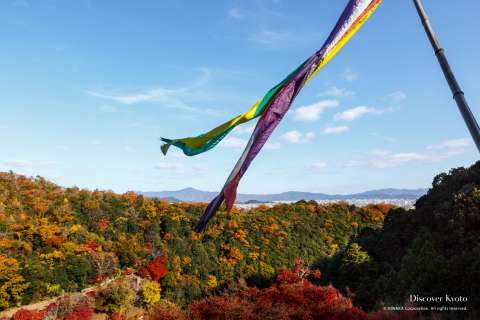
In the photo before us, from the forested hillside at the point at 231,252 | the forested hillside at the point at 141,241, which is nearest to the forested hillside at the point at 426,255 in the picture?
the forested hillside at the point at 231,252

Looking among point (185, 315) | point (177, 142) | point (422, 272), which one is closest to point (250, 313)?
point (185, 315)

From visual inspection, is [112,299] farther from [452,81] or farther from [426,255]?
[452,81]

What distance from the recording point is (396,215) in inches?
1270

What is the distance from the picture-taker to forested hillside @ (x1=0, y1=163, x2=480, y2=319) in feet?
56.8

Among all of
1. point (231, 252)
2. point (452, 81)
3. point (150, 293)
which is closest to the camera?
point (452, 81)

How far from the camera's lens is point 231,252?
4191 centimetres

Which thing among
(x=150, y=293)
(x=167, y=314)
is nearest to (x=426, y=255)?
(x=167, y=314)

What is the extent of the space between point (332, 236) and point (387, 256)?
22.7m

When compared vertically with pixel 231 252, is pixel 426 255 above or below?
above

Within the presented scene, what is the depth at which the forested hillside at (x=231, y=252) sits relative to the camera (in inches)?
682

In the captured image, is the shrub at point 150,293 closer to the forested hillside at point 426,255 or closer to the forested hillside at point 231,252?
the forested hillside at point 231,252

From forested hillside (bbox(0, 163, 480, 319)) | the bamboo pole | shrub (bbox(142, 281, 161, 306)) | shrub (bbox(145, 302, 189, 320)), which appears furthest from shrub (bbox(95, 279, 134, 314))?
the bamboo pole

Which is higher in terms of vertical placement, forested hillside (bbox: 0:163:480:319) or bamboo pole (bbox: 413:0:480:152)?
bamboo pole (bbox: 413:0:480:152)

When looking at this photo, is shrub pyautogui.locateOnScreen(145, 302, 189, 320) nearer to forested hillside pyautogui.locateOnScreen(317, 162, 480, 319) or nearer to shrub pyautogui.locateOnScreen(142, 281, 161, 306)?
forested hillside pyautogui.locateOnScreen(317, 162, 480, 319)
